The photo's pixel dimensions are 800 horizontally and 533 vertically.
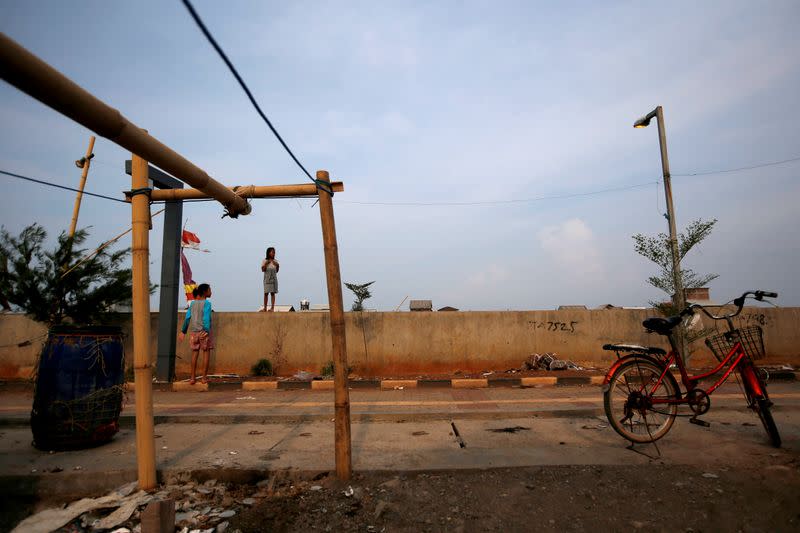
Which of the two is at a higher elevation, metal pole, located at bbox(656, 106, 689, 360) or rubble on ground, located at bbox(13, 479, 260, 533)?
metal pole, located at bbox(656, 106, 689, 360)

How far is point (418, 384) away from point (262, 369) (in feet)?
12.5

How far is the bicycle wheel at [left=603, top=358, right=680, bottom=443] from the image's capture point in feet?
14.9

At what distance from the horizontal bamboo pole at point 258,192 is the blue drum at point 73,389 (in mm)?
1733

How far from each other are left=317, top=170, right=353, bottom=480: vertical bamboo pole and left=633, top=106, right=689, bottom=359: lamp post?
9162 millimetres

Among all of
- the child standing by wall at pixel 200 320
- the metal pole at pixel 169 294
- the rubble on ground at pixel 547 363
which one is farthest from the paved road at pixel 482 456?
the rubble on ground at pixel 547 363

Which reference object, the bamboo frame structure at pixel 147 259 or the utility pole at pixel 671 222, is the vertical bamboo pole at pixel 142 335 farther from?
the utility pole at pixel 671 222

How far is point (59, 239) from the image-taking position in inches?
393

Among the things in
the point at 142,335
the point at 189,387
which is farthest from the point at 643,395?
the point at 189,387

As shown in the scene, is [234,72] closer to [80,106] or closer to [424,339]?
[80,106]

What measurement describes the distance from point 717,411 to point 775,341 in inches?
294

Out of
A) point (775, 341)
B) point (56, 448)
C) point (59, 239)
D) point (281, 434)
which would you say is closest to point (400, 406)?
point (281, 434)

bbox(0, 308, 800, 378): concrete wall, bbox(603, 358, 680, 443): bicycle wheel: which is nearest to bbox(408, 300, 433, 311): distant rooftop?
bbox(0, 308, 800, 378): concrete wall

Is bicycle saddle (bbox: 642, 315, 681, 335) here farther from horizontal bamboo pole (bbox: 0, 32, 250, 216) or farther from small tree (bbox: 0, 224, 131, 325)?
small tree (bbox: 0, 224, 131, 325)

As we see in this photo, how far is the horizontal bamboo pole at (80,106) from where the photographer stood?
207 centimetres
